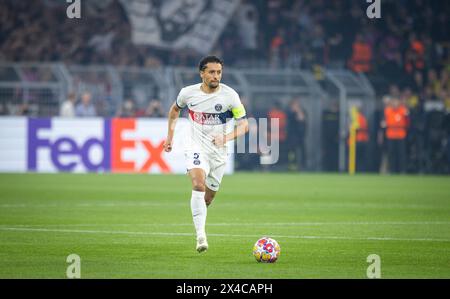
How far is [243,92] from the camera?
29.8m

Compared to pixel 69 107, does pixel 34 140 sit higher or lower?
lower

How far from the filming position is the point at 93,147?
2831 cm

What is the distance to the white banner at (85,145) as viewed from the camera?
28078 millimetres

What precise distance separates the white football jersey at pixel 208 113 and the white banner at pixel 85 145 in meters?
15.3

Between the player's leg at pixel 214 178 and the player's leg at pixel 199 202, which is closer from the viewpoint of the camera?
the player's leg at pixel 199 202

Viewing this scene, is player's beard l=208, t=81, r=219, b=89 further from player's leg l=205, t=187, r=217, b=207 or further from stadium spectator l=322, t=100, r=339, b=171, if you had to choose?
stadium spectator l=322, t=100, r=339, b=171

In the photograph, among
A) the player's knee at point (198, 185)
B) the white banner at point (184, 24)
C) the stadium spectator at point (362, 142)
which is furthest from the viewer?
the white banner at point (184, 24)

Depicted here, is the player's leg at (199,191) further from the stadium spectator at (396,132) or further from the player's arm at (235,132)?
the stadium spectator at (396,132)

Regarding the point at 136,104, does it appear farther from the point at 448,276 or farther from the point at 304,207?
the point at 448,276

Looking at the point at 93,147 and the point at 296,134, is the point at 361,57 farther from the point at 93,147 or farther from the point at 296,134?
the point at 93,147

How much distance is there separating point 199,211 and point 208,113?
1275 mm

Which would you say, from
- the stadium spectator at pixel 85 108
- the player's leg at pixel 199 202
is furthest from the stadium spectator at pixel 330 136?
the player's leg at pixel 199 202

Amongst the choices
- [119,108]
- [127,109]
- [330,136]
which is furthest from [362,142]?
[119,108]

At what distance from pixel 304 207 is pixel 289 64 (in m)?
15.8
